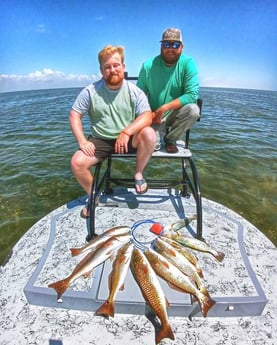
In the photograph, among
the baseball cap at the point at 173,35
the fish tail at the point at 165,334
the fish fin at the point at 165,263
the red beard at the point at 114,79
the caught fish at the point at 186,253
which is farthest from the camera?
the baseball cap at the point at 173,35

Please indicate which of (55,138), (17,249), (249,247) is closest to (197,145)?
(55,138)

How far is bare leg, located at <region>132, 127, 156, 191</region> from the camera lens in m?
3.03

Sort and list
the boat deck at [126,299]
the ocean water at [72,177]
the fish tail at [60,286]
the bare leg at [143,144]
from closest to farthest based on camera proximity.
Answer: the boat deck at [126,299], the fish tail at [60,286], the bare leg at [143,144], the ocean water at [72,177]

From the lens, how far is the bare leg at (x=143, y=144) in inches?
119

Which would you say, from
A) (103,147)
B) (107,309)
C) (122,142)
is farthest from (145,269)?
(103,147)

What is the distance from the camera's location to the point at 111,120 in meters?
3.16

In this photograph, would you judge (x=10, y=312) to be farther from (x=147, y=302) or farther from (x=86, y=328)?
(x=147, y=302)

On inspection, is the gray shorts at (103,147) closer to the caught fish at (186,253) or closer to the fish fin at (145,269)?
the caught fish at (186,253)

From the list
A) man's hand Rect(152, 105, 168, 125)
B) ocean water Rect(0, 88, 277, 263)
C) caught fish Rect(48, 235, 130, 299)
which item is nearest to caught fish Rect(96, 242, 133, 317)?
caught fish Rect(48, 235, 130, 299)

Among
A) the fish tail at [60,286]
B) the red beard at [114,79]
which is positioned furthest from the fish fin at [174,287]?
the red beard at [114,79]

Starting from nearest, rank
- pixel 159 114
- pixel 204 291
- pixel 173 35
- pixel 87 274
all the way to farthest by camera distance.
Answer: pixel 204 291 < pixel 87 274 < pixel 173 35 < pixel 159 114

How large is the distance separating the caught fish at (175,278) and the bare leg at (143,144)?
1045mm

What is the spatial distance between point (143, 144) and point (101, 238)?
1.21 metres

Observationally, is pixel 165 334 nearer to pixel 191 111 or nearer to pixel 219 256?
pixel 219 256
